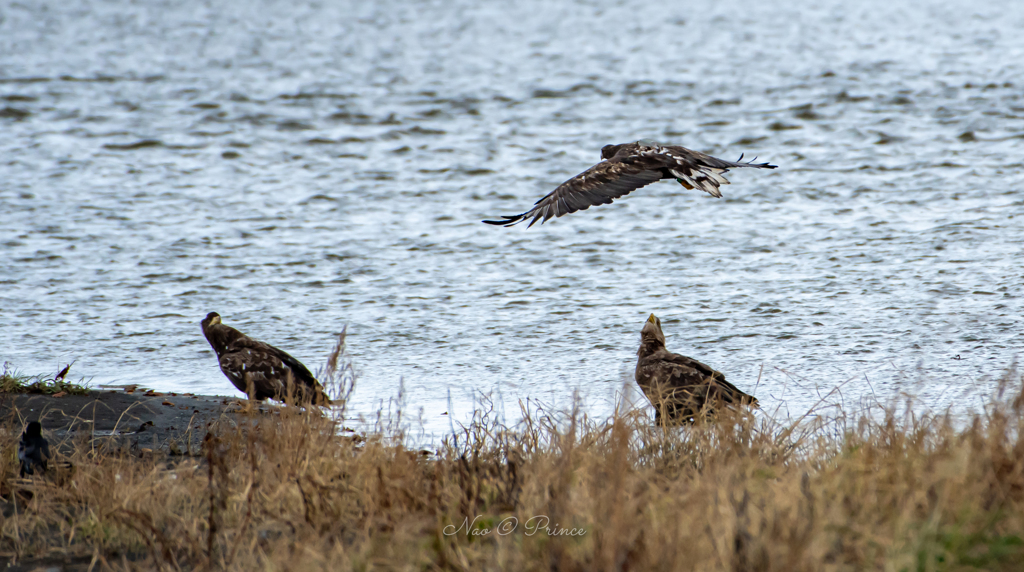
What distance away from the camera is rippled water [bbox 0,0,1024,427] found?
26.2 ft

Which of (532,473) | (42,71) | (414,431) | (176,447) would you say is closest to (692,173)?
(414,431)

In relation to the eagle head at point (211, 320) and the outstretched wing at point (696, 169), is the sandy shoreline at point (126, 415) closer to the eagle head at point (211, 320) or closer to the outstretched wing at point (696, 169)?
the eagle head at point (211, 320)

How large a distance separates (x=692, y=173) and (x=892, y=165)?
7.33m

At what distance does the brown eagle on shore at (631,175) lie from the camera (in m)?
6.35

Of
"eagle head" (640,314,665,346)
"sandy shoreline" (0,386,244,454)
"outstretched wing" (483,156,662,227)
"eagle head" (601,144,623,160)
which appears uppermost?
"eagle head" (601,144,623,160)

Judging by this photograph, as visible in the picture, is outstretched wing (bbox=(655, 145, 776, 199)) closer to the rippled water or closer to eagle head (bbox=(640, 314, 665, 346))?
eagle head (bbox=(640, 314, 665, 346))

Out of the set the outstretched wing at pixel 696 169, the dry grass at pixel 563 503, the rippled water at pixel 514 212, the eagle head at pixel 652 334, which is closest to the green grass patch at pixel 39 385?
the rippled water at pixel 514 212

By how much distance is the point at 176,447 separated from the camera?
5.88 meters

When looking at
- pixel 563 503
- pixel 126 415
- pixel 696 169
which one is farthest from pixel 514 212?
pixel 563 503

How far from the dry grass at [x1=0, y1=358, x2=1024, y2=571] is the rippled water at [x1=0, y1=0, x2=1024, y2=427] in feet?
3.23

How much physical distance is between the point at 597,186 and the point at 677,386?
4.35ft

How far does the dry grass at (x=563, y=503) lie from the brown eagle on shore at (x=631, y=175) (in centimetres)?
168

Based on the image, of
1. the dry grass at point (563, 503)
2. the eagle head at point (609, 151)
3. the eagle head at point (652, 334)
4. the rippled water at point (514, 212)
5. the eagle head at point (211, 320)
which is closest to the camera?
the dry grass at point (563, 503)

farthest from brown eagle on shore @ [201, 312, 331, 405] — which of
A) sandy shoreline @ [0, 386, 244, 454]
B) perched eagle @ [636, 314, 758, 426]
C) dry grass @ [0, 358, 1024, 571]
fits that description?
perched eagle @ [636, 314, 758, 426]
